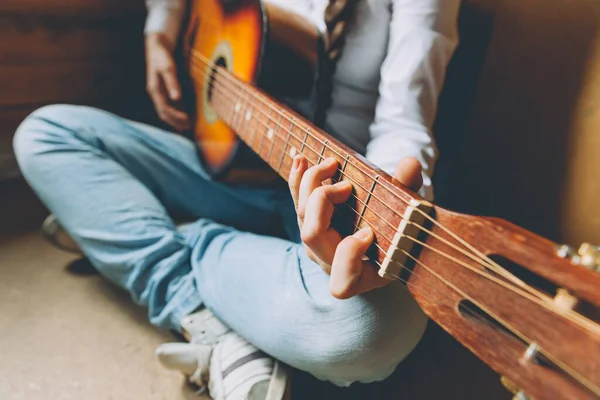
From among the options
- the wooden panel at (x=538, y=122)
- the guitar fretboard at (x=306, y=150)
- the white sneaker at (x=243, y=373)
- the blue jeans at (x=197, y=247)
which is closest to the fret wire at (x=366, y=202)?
the guitar fretboard at (x=306, y=150)

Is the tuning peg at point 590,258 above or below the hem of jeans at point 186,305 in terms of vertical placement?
above

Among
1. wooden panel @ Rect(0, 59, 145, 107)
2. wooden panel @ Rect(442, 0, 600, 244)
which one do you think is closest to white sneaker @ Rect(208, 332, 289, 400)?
wooden panel @ Rect(442, 0, 600, 244)

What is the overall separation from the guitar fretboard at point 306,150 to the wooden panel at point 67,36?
0.50 metres

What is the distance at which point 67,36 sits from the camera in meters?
1.25

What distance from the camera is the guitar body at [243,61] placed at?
2.76 feet

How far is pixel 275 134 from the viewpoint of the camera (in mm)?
702

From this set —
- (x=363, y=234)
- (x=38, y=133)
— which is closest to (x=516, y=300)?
(x=363, y=234)

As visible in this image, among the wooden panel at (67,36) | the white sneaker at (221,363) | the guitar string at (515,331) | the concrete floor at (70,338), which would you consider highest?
the guitar string at (515,331)

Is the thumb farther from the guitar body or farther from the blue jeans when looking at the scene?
the guitar body

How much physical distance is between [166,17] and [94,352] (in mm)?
664

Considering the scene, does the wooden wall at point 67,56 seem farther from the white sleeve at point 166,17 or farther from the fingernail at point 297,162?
the fingernail at point 297,162

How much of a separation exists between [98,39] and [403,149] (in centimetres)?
89

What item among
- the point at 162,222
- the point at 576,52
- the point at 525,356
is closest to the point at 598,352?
the point at 525,356

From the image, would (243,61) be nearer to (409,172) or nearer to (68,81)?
(409,172)
